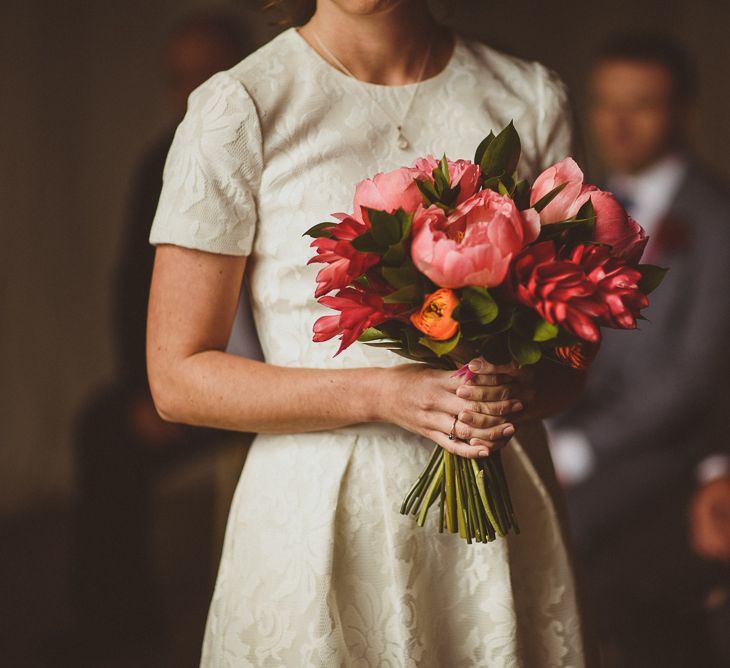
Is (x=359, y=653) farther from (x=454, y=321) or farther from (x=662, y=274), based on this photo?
(x=662, y=274)

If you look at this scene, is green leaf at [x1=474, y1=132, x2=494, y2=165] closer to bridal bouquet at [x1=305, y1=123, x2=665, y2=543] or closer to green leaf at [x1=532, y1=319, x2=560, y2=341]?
bridal bouquet at [x1=305, y1=123, x2=665, y2=543]

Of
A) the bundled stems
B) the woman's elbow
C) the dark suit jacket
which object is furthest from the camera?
the dark suit jacket

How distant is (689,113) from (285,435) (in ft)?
10.6

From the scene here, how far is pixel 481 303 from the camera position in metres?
1.20

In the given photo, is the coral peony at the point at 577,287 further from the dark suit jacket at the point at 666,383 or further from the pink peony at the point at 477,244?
the dark suit jacket at the point at 666,383

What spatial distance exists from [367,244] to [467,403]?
264 millimetres

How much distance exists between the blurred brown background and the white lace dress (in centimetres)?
366

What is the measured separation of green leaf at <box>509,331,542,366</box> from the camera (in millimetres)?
1229

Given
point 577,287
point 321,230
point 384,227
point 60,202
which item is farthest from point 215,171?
point 60,202

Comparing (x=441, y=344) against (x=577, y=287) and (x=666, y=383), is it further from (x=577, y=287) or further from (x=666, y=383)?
(x=666, y=383)

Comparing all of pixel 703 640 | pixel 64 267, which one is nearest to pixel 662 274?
pixel 703 640

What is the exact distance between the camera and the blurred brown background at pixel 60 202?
5301 millimetres

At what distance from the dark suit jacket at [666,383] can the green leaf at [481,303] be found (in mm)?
2535

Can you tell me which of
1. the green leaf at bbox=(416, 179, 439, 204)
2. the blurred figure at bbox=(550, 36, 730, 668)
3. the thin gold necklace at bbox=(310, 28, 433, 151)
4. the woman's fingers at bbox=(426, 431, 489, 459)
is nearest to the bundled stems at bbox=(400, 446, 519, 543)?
the woman's fingers at bbox=(426, 431, 489, 459)
